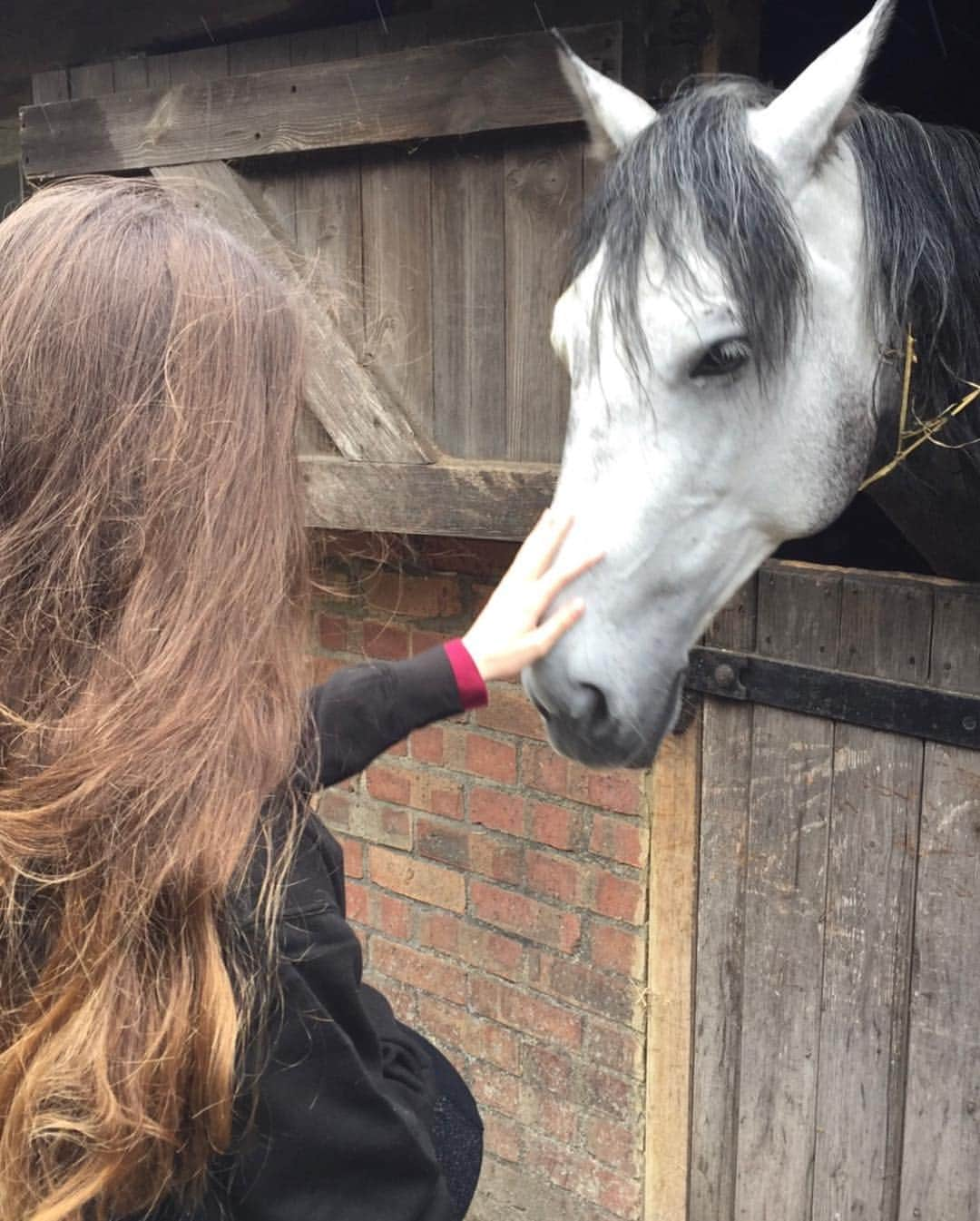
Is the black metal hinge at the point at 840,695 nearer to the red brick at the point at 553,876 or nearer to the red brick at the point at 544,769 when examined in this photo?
the red brick at the point at 544,769

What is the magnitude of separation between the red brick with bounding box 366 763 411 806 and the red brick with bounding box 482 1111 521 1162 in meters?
0.73

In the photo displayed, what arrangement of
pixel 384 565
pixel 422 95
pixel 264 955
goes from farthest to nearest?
1. pixel 384 565
2. pixel 422 95
3. pixel 264 955

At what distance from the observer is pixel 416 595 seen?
241cm

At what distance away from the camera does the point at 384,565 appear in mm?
2475

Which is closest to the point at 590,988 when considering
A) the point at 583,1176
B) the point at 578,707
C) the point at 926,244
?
the point at 583,1176

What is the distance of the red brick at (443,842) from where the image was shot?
244 centimetres

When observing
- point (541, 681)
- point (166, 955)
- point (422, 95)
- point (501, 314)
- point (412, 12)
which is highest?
point (412, 12)

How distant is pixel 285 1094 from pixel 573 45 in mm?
1496

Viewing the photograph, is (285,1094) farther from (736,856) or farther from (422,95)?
(422,95)

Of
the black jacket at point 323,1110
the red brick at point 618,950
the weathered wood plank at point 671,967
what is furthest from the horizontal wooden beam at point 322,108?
the red brick at point 618,950

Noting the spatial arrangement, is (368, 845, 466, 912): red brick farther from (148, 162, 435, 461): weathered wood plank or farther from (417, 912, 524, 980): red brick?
(148, 162, 435, 461): weathered wood plank

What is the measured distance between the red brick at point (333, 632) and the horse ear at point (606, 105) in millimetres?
1360

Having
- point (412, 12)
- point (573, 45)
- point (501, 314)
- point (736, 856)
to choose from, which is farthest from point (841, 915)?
point (412, 12)

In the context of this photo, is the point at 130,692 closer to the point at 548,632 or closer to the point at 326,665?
the point at 548,632
